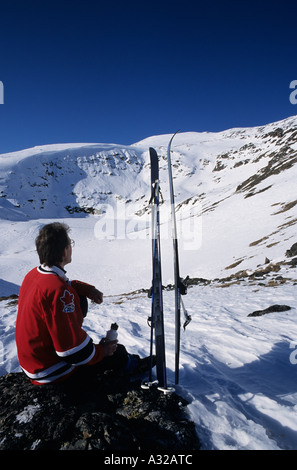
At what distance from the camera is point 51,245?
7.91 ft

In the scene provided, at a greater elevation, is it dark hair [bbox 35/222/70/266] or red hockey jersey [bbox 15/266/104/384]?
dark hair [bbox 35/222/70/266]

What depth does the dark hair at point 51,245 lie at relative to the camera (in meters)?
2.39

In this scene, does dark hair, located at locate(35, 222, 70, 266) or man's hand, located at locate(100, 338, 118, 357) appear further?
man's hand, located at locate(100, 338, 118, 357)

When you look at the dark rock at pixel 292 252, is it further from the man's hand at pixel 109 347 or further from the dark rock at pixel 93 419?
the man's hand at pixel 109 347

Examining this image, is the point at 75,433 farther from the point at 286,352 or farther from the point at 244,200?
the point at 244,200

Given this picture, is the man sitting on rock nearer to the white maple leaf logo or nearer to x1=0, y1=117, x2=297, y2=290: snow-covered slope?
the white maple leaf logo

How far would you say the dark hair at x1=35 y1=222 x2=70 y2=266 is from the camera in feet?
7.85

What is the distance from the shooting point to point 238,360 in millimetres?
4148

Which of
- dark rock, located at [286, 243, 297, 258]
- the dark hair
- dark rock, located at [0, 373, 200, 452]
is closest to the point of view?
dark rock, located at [0, 373, 200, 452]

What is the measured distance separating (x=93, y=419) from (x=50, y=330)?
835 mm

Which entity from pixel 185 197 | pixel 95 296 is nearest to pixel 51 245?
pixel 95 296

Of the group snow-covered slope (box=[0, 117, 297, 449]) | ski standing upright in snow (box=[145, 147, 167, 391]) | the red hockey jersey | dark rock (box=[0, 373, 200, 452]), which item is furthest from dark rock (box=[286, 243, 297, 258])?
the red hockey jersey

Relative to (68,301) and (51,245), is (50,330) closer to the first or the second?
(68,301)

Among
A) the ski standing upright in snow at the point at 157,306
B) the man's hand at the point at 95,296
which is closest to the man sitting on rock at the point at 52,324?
the man's hand at the point at 95,296
